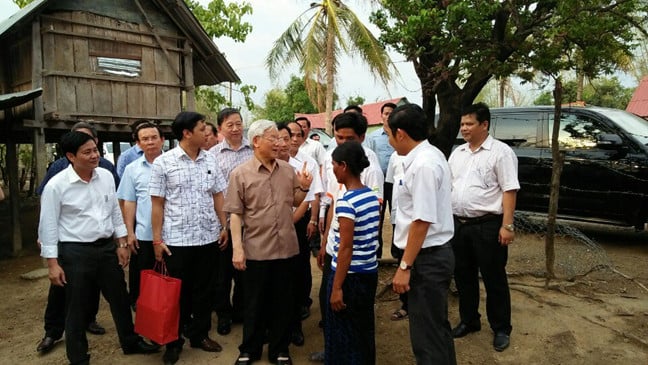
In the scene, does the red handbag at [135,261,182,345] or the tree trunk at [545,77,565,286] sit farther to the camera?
the tree trunk at [545,77,565,286]

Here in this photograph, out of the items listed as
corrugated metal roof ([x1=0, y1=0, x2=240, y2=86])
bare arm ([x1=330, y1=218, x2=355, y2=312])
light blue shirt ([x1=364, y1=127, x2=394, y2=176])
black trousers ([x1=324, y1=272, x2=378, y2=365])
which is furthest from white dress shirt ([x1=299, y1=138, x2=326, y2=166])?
corrugated metal roof ([x1=0, y1=0, x2=240, y2=86])

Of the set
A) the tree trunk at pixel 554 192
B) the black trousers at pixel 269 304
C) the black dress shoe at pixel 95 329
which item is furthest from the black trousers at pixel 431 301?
the black dress shoe at pixel 95 329

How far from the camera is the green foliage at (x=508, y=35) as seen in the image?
3.24 metres

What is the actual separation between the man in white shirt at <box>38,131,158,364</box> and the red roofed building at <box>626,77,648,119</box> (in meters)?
18.5

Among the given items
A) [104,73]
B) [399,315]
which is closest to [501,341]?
[399,315]

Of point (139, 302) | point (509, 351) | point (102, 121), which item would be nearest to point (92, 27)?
point (102, 121)

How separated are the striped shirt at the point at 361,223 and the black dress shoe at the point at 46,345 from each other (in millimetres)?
2594

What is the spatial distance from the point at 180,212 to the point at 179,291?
559 mm

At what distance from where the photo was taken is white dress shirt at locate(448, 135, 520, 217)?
129 inches

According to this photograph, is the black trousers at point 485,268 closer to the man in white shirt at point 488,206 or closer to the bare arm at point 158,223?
the man in white shirt at point 488,206

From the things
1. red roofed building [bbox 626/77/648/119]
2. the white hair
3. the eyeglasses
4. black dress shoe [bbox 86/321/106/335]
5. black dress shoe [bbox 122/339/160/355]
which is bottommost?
black dress shoe [bbox 86/321/106/335]

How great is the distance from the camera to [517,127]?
706 cm

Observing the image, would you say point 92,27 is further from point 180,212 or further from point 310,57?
point 310,57

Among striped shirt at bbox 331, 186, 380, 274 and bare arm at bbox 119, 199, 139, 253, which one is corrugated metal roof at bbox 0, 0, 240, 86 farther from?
striped shirt at bbox 331, 186, 380, 274
